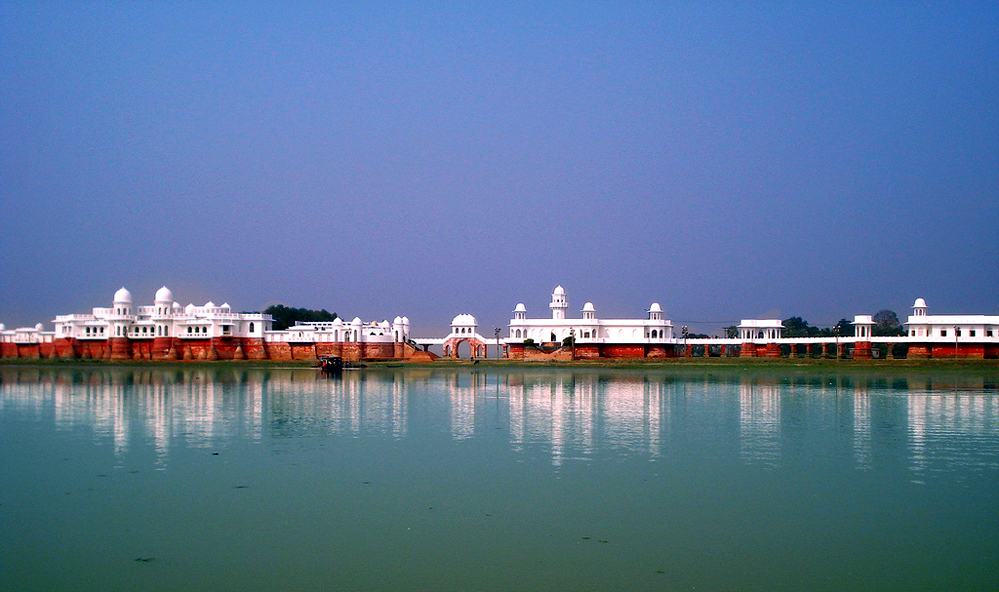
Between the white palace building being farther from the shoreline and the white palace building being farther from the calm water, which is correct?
the calm water

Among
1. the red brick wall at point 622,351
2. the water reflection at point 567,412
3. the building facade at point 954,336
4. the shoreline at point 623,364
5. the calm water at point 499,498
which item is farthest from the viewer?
the red brick wall at point 622,351

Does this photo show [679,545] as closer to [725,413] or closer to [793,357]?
[725,413]

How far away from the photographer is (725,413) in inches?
1113

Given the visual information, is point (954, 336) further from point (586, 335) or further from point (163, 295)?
point (163, 295)

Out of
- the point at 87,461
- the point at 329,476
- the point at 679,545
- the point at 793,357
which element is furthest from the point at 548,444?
the point at 793,357

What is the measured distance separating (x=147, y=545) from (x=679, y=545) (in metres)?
7.43

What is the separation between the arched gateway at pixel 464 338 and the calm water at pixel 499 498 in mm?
39013

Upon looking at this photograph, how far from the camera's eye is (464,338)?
227 ft

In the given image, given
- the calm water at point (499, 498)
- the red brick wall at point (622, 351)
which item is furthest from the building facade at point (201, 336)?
the calm water at point (499, 498)

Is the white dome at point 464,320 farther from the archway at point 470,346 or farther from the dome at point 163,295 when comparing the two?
the dome at point 163,295

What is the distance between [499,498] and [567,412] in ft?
44.6

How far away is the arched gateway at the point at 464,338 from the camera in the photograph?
69125mm

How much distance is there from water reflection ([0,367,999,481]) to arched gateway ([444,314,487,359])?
21.0 metres

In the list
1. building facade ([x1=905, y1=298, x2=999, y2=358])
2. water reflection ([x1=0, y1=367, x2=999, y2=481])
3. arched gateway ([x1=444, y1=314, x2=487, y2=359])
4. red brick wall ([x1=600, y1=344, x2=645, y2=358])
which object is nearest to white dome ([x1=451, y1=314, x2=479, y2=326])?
arched gateway ([x1=444, y1=314, x2=487, y2=359])
